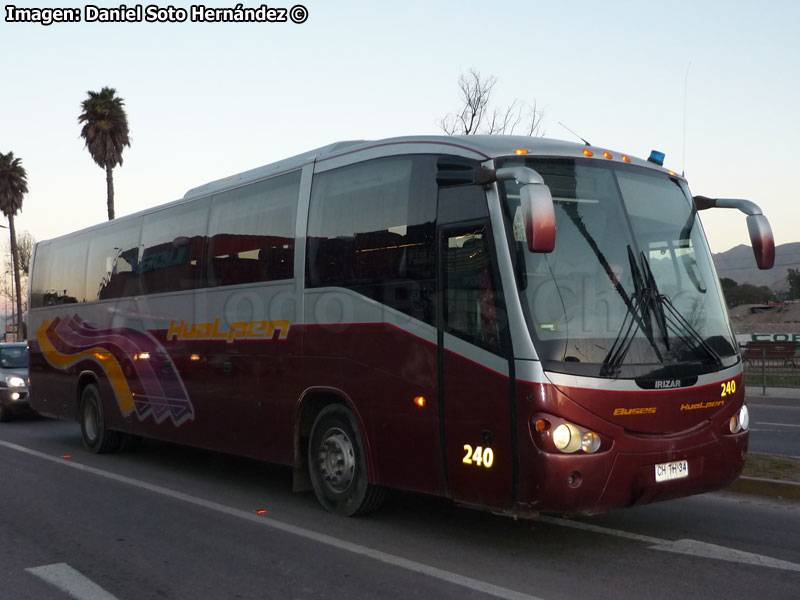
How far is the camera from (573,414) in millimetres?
6109

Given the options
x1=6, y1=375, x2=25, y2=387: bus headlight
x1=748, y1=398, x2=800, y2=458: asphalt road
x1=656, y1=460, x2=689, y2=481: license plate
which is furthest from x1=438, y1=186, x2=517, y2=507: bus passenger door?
x1=6, y1=375, x2=25, y2=387: bus headlight

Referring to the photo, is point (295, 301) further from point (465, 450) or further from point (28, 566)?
point (28, 566)

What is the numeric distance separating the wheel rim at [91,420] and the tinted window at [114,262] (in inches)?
65.8

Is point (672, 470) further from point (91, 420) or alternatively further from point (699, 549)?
point (91, 420)

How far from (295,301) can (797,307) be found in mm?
102010

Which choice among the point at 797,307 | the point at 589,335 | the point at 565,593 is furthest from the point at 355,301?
the point at 797,307

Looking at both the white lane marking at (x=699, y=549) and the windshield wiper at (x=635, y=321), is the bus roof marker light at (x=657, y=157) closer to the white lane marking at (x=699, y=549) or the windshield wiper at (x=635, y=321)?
the windshield wiper at (x=635, y=321)

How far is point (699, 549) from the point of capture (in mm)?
6645

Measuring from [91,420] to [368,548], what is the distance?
26.0 feet

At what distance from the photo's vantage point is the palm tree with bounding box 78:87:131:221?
140 feet

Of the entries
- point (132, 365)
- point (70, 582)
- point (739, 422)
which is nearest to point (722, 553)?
point (739, 422)

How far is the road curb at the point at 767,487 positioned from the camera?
27.7ft

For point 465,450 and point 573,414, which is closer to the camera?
point 573,414

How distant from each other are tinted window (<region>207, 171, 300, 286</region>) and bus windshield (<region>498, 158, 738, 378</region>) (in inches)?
120
